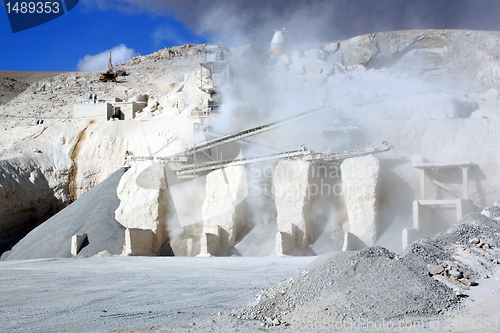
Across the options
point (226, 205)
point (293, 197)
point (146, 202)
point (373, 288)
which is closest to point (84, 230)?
point (146, 202)

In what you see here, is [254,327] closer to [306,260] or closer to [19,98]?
[306,260]

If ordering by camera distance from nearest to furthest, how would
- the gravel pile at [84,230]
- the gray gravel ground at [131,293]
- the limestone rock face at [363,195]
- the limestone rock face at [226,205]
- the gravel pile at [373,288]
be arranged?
1. the gravel pile at [373,288]
2. the gray gravel ground at [131,293]
3. the limestone rock face at [363,195]
4. the gravel pile at [84,230]
5. the limestone rock face at [226,205]

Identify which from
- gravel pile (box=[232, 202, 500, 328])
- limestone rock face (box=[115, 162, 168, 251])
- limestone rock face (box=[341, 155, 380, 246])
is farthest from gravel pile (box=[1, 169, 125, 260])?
gravel pile (box=[232, 202, 500, 328])

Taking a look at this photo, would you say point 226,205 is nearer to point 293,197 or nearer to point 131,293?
point 293,197

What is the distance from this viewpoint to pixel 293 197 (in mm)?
21719

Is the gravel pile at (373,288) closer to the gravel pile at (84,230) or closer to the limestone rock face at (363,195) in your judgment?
the limestone rock face at (363,195)

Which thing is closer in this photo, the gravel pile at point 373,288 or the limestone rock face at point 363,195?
the gravel pile at point 373,288

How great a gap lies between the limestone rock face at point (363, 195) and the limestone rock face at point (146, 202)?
10.3 metres

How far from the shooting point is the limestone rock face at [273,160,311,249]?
2120 cm

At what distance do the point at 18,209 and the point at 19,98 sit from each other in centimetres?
2760

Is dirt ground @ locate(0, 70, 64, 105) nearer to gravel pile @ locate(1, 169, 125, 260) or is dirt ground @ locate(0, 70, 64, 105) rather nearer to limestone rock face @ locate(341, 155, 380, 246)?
gravel pile @ locate(1, 169, 125, 260)

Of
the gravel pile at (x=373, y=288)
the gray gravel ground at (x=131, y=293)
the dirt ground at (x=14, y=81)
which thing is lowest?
the gray gravel ground at (x=131, y=293)

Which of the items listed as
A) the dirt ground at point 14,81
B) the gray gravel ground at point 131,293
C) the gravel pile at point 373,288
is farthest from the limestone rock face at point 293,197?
the dirt ground at point 14,81

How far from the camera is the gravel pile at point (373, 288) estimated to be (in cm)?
729
